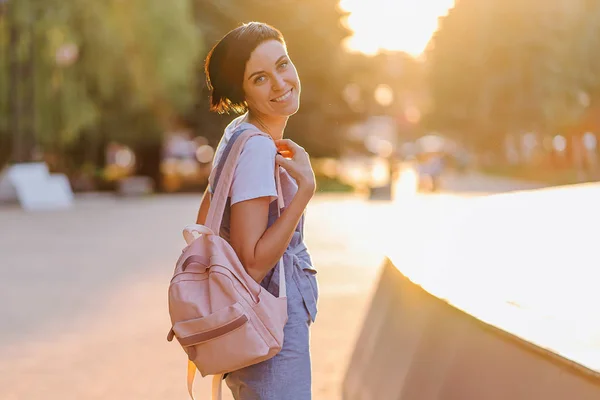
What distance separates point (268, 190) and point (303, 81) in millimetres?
35806

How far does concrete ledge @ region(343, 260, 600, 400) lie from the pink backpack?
0.81 metres

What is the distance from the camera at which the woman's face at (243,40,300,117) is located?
3.07 meters

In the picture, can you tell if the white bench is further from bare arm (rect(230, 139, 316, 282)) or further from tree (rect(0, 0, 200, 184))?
bare arm (rect(230, 139, 316, 282))

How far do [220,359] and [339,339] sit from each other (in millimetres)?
5636

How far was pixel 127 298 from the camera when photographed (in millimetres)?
10922

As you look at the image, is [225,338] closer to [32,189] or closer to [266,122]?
[266,122]

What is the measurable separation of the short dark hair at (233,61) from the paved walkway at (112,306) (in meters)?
3.47

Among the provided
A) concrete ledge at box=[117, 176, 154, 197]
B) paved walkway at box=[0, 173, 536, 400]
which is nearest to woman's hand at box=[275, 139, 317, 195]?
paved walkway at box=[0, 173, 536, 400]

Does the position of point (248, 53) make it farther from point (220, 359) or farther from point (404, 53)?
point (404, 53)

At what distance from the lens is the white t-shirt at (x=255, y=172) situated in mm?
2863

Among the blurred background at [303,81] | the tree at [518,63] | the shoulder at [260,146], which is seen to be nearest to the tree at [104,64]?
the blurred background at [303,81]

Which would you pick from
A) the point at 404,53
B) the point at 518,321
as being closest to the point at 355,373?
the point at 518,321

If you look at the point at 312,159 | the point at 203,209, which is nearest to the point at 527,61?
the point at 312,159

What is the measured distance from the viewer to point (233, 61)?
3072mm
